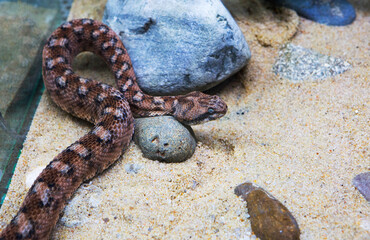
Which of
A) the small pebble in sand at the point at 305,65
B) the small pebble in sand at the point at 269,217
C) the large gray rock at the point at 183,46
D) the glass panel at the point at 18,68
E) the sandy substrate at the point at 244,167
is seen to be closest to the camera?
the small pebble in sand at the point at 269,217

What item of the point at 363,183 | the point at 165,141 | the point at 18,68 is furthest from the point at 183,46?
the point at 363,183

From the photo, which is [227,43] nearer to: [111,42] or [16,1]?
[111,42]

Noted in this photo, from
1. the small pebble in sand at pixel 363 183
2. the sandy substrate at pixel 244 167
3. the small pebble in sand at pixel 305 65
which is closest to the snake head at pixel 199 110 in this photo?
the sandy substrate at pixel 244 167

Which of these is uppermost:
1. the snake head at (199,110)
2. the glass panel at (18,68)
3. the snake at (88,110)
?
the snake head at (199,110)

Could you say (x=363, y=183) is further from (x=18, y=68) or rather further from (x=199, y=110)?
(x=18, y=68)

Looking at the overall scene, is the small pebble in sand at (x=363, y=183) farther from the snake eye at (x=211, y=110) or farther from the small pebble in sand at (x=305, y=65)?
the small pebble in sand at (x=305, y=65)

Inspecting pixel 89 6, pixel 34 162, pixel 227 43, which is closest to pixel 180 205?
pixel 34 162

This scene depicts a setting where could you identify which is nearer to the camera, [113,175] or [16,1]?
[113,175]
